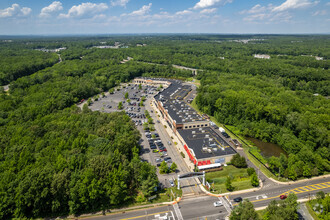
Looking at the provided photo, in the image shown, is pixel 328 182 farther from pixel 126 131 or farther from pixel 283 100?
pixel 126 131

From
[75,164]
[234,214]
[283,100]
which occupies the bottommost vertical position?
[234,214]

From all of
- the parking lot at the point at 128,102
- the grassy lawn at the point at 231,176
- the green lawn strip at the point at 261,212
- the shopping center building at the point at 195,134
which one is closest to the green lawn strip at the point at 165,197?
the grassy lawn at the point at 231,176

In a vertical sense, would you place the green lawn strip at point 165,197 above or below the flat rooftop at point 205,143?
below

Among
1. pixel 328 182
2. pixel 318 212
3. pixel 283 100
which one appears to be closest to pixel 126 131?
pixel 318 212

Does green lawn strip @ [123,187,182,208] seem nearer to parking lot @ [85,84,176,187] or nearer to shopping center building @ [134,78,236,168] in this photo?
parking lot @ [85,84,176,187]

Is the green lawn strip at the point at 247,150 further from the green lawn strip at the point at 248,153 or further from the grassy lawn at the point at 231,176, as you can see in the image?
the grassy lawn at the point at 231,176

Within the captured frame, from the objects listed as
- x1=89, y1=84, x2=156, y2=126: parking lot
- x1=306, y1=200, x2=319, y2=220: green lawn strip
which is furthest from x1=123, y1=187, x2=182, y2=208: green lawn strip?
x1=89, y1=84, x2=156, y2=126: parking lot
